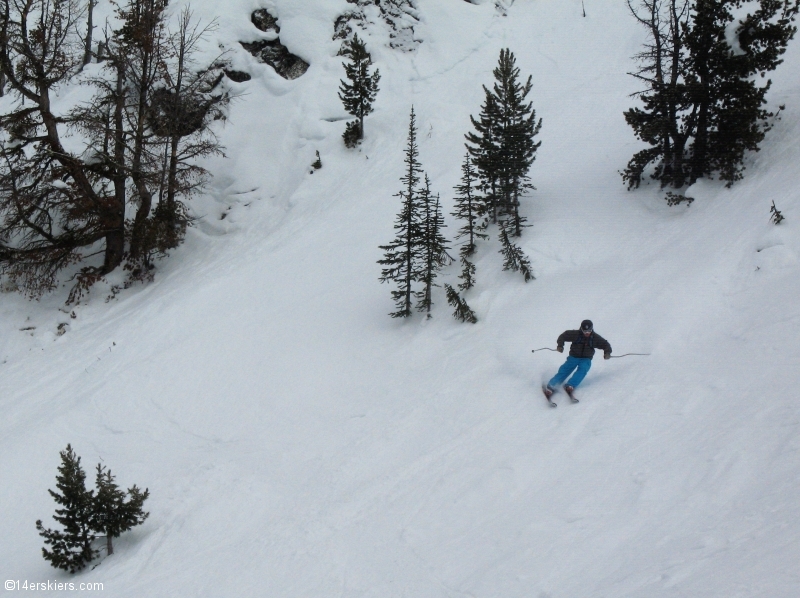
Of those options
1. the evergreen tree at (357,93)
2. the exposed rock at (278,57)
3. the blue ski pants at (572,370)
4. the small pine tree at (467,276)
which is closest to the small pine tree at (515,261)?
the small pine tree at (467,276)

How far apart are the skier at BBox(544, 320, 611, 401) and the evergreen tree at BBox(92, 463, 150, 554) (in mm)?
6863

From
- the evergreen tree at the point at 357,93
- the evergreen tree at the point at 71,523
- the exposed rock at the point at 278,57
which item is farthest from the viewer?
the exposed rock at the point at 278,57

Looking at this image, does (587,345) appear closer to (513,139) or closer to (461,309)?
(461,309)

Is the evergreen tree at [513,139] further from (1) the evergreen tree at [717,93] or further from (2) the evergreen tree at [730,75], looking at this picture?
(2) the evergreen tree at [730,75]

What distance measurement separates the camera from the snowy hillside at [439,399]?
20.3 ft

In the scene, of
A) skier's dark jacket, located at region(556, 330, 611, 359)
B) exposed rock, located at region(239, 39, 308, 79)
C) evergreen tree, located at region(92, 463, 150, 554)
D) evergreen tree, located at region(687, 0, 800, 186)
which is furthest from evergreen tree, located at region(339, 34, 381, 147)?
evergreen tree, located at region(92, 463, 150, 554)

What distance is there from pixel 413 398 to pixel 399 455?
1708 millimetres

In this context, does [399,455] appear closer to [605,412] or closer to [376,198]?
[605,412]

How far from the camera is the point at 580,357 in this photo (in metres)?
9.26

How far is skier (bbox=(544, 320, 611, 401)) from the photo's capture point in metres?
9.21

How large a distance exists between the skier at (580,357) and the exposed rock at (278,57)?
21179 mm

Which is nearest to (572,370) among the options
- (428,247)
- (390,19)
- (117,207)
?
(428,247)

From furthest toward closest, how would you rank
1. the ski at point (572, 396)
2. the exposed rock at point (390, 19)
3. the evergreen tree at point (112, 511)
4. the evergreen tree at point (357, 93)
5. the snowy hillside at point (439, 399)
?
the exposed rock at point (390, 19), the evergreen tree at point (357, 93), the ski at point (572, 396), the evergreen tree at point (112, 511), the snowy hillside at point (439, 399)

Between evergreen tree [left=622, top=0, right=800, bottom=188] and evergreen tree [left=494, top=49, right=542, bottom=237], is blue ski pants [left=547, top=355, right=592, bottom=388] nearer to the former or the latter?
evergreen tree [left=494, top=49, right=542, bottom=237]
